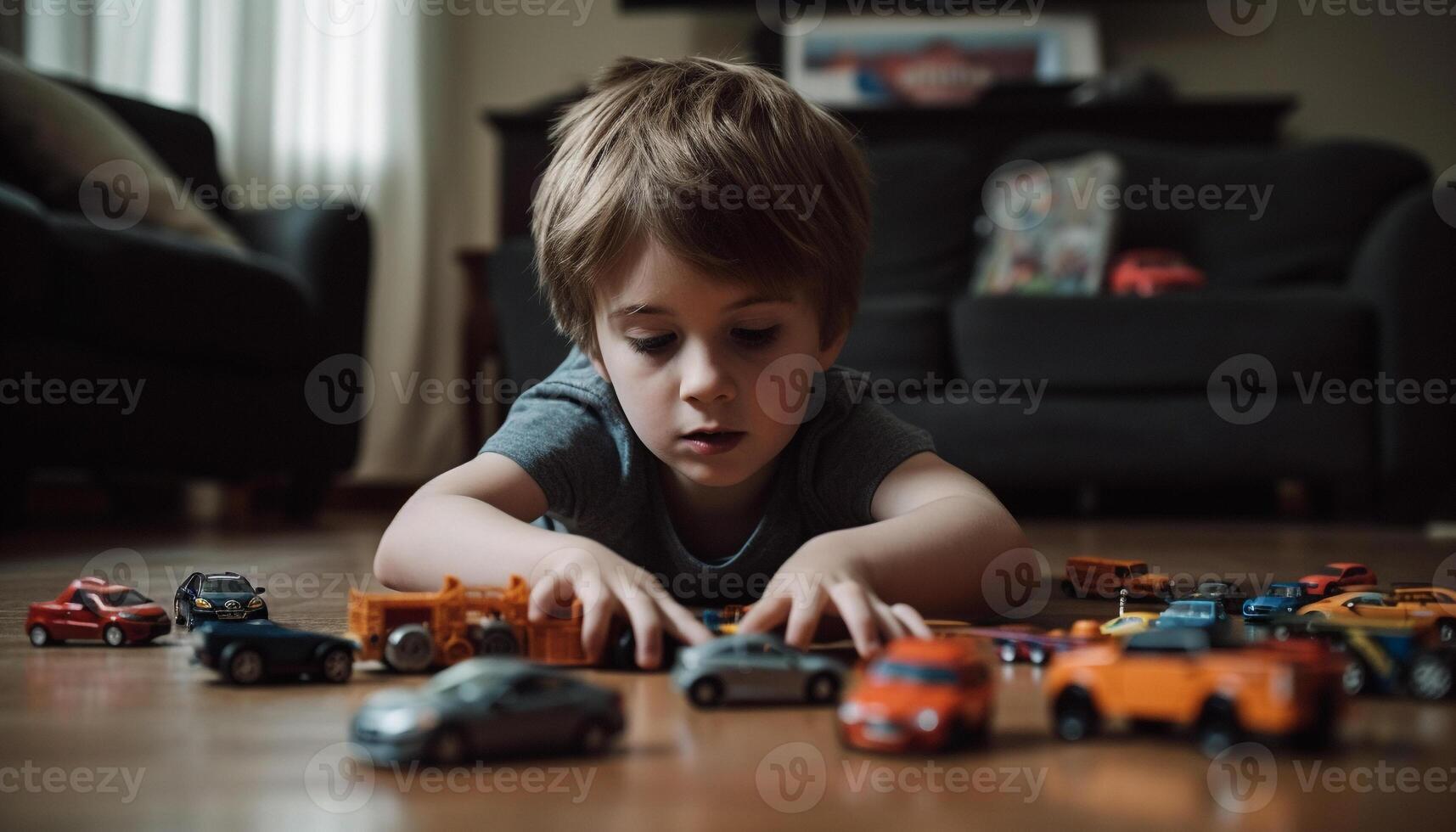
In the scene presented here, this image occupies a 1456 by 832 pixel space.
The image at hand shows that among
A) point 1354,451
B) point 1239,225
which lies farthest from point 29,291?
point 1239,225

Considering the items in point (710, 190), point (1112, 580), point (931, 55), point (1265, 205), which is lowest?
point (1112, 580)

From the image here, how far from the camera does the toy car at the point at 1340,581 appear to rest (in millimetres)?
1022

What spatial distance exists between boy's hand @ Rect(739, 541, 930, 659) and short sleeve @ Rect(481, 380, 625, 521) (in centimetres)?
37

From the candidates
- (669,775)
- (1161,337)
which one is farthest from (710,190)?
(1161,337)

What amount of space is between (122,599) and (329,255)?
76.3 inches

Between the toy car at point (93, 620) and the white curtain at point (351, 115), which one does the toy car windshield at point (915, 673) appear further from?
the white curtain at point (351, 115)

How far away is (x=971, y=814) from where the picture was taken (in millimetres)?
441

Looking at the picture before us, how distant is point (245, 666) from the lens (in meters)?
0.71

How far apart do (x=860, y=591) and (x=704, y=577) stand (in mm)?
402

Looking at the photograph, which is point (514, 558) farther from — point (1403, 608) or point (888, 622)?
point (1403, 608)

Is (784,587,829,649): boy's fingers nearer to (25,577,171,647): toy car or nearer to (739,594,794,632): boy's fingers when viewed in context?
(739,594,794,632): boy's fingers

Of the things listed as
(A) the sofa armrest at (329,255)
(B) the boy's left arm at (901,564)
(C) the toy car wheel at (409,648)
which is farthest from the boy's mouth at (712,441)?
(A) the sofa armrest at (329,255)

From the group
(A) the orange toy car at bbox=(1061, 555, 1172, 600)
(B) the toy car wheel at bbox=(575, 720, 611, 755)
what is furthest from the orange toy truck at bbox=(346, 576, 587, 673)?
(A) the orange toy car at bbox=(1061, 555, 1172, 600)

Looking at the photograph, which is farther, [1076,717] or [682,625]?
[682,625]
